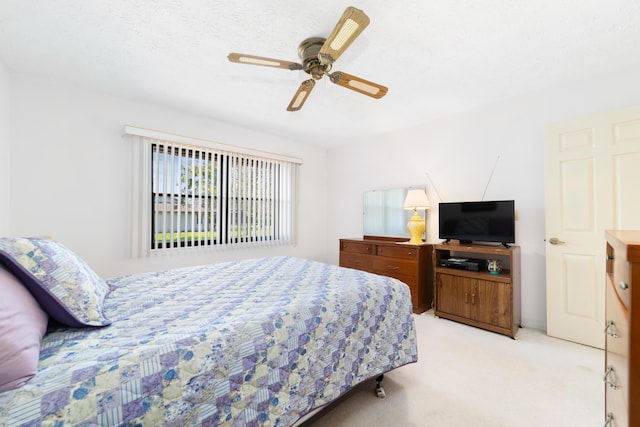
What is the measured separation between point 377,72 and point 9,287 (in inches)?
105

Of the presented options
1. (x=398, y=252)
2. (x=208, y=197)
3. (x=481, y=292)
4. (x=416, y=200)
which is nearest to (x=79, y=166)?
(x=208, y=197)

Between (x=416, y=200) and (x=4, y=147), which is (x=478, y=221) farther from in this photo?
(x=4, y=147)

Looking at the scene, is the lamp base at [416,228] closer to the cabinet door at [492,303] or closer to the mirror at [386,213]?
the mirror at [386,213]

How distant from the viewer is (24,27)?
6.02 feet

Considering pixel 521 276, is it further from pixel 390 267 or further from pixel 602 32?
pixel 602 32

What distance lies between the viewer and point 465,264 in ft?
9.39

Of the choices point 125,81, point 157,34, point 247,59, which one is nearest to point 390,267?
point 247,59

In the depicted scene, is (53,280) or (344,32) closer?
(53,280)

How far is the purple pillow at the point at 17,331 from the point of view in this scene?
0.71 metres

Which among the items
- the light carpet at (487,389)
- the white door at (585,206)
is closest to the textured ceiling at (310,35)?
the white door at (585,206)

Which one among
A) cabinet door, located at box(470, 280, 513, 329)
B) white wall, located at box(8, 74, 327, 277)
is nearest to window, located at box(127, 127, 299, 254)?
white wall, located at box(8, 74, 327, 277)

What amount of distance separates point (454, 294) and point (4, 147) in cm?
460

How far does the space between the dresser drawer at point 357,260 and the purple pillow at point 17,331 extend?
3191 millimetres

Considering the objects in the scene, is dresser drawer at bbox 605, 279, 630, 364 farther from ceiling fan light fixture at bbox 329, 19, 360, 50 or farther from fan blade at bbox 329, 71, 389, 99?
fan blade at bbox 329, 71, 389, 99
